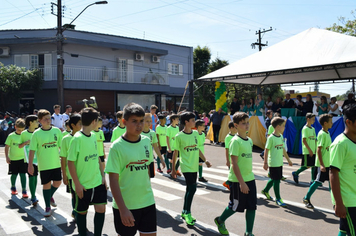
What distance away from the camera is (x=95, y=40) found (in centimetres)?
2698

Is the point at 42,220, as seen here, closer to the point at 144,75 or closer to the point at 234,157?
the point at 234,157

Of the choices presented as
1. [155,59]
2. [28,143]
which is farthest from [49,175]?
[155,59]

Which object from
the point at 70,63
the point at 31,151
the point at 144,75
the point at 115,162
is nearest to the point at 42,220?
the point at 31,151

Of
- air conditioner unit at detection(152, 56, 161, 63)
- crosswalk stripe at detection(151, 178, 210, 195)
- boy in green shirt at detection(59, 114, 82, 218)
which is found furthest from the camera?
air conditioner unit at detection(152, 56, 161, 63)

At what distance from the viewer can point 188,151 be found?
5672mm

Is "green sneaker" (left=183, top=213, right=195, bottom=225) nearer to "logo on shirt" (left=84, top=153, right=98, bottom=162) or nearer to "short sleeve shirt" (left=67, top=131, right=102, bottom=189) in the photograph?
"short sleeve shirt" (left=67, top=131, right=102, bottom=189)

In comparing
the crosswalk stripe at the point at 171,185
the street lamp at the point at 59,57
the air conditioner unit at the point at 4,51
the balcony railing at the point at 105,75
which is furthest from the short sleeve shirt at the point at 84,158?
the air conditioner unit at the point at 4,51

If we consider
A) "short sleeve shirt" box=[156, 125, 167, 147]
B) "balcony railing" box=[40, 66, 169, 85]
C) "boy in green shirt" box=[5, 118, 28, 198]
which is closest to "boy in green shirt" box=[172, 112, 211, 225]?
"boy in green shirt" box=[5, 118, 28, 198]

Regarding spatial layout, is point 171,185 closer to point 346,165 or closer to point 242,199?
point 242,199

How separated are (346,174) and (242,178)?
143cm

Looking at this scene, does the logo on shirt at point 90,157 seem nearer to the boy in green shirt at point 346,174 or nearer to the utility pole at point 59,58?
the boy in green shirt at point 346,174

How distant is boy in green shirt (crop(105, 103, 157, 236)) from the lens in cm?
321

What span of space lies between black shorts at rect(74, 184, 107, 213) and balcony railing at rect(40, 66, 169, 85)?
21.8m

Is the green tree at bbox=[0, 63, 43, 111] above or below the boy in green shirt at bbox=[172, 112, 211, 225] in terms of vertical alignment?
above
